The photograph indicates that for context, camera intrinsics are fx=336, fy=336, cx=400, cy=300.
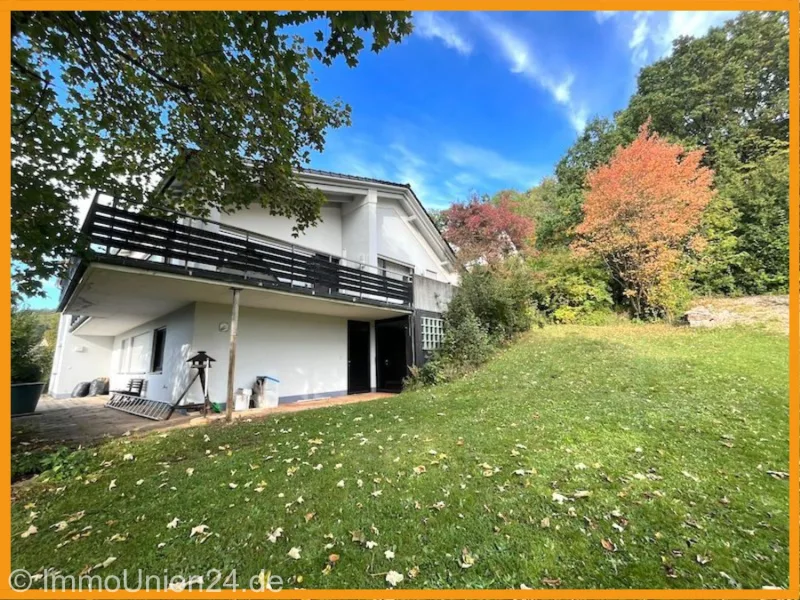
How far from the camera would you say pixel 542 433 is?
4695 mm

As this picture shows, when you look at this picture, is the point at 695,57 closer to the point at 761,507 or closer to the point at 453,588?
the point at 761,507

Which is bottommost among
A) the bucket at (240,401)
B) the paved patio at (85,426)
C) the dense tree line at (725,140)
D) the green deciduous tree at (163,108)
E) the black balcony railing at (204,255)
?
the paved patio at (85,426)

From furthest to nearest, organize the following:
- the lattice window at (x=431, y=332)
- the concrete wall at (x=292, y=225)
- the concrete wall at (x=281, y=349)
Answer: the lattice window at (x=431, y=332) → the concrete wall at (x=292, y=225) → the concrete wall at (x=281, y=349)

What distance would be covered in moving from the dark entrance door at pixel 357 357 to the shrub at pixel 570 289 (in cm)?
774


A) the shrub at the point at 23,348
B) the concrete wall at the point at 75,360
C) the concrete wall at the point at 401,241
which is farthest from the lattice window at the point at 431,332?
the concrete wall at the point at 75,360

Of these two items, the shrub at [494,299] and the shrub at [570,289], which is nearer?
the shrub at [494,299]

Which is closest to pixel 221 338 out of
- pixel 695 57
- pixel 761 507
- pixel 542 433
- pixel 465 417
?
pixel 465 417

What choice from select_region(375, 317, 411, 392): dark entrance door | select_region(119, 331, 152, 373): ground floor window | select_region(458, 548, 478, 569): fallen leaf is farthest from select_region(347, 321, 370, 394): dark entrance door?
select_region(458, 548, 478, 569): fallen leaf

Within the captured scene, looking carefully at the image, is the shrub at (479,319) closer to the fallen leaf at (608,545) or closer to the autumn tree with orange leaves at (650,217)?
the autumn tree with orange leaves at (650,217)

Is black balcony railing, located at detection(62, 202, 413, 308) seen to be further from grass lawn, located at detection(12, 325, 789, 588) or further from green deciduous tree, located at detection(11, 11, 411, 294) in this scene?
grass lawn, located at detection(12, 325, 789, 588)

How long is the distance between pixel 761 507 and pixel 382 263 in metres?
12.4

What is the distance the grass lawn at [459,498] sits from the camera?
2332 millimetres

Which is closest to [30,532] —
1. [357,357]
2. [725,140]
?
[357,357]

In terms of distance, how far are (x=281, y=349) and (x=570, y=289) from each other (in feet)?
41.9
